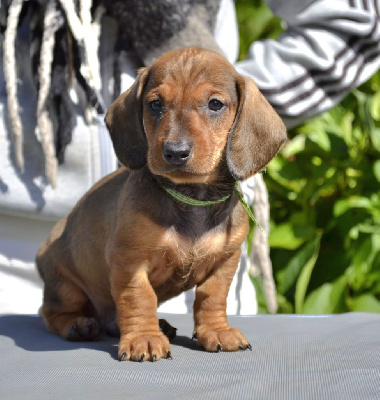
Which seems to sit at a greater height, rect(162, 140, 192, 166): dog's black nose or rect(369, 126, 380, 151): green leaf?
rect(162, 140, 192, 166): dog's black nose

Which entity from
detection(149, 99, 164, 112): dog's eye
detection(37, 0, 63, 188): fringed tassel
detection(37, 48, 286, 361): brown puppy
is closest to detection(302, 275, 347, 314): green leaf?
detection(37, 0, 63, 188): fringed tassel

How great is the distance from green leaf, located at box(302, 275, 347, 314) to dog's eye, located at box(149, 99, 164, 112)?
2.71 meters

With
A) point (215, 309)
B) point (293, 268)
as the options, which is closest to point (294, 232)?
point (293, 268)

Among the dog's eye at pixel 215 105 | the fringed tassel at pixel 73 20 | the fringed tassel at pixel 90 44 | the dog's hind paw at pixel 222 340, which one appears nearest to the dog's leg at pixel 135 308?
the dog's hind paw at pixel 222 340

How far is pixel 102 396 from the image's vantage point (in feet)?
5.99

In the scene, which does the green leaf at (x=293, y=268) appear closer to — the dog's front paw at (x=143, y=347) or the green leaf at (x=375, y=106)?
the green leaf at (x=375, y=106)

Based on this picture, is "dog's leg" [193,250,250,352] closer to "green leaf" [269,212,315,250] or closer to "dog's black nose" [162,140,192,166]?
"dog's black nose" [162,140,192,166]

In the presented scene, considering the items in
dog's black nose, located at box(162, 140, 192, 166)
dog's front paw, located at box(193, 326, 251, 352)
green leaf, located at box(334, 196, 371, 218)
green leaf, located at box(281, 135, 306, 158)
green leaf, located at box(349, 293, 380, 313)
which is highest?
dog's black nose, located at box(162, 140, 192, 166)

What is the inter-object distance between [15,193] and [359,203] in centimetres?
236

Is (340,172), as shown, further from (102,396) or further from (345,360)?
(102,396)

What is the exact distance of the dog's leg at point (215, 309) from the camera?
2.38 m

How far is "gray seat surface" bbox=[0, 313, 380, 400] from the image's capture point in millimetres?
1848

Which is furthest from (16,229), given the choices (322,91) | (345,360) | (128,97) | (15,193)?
(345,360)

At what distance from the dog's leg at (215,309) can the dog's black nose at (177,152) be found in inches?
19.9
